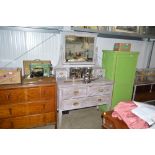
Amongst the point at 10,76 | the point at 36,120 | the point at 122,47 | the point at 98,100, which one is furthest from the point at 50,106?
the point at 122,47

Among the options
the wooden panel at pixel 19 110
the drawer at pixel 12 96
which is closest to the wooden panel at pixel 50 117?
the wooden panel at pixel 19 110

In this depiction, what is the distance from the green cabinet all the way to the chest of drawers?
30 cm

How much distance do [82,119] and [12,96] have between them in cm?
160

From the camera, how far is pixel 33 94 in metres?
2.31

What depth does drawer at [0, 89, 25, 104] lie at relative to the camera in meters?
2.14

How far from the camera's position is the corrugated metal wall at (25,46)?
258 cm

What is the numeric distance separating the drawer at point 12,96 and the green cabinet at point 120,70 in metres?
1.96

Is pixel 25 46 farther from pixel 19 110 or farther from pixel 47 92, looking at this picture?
pixel 19 110

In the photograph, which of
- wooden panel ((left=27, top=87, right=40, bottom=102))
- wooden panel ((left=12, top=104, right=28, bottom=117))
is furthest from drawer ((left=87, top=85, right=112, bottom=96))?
wooden panel ((left=12, top=104, right=28, bottom=117))

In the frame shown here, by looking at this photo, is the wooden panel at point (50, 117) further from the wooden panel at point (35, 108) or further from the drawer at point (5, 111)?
the drawer at point (5, 111)

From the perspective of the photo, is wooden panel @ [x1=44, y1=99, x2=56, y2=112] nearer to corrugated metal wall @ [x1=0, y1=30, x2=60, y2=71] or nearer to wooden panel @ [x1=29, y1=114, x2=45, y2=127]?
wooden panel @ [x1=29, y1=114, x2=45, y2=127]
